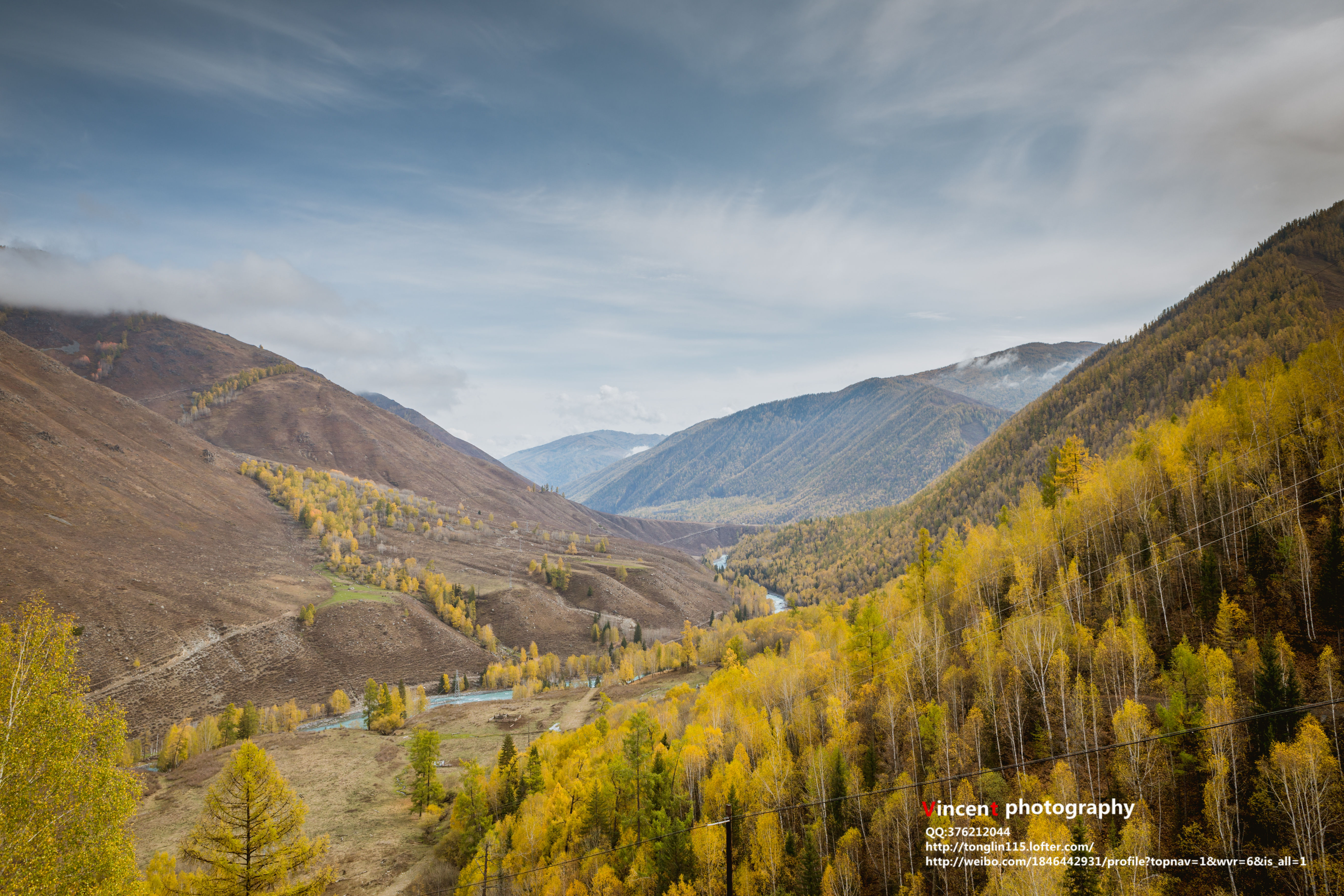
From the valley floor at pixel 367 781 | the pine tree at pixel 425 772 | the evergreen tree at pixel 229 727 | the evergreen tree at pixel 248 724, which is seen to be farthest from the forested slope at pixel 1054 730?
the evergreen tree at pixel 229 727

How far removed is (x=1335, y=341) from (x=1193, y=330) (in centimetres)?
15000

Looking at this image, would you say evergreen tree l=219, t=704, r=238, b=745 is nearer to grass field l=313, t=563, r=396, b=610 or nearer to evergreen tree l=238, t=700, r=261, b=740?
evergreen tree l=238, t=700, r=261, b=740

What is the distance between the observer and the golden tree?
15.8m

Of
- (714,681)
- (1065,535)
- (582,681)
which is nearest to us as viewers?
(1065,535)

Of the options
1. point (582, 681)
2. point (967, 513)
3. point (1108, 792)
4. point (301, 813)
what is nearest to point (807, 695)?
point (1108, 792)

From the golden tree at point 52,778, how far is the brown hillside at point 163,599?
14008cm

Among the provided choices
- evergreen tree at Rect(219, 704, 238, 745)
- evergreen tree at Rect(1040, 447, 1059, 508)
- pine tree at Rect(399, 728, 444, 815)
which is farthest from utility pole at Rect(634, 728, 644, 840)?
evergreen tree at Rect(219, 704, 238, 745)

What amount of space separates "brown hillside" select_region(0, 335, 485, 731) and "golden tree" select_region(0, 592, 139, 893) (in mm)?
140079

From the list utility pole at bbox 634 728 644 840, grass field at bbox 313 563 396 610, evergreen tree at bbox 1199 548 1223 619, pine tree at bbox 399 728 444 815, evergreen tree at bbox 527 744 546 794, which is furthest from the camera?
grass field at bbox 313 563 396 610

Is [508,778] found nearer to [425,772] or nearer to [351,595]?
[425,772]

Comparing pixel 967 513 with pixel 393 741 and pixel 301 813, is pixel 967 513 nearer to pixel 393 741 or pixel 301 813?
pixel 393 741

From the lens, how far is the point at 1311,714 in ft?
109

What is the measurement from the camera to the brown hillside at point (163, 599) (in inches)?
5054

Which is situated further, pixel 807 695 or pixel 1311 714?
pixel 807 695
